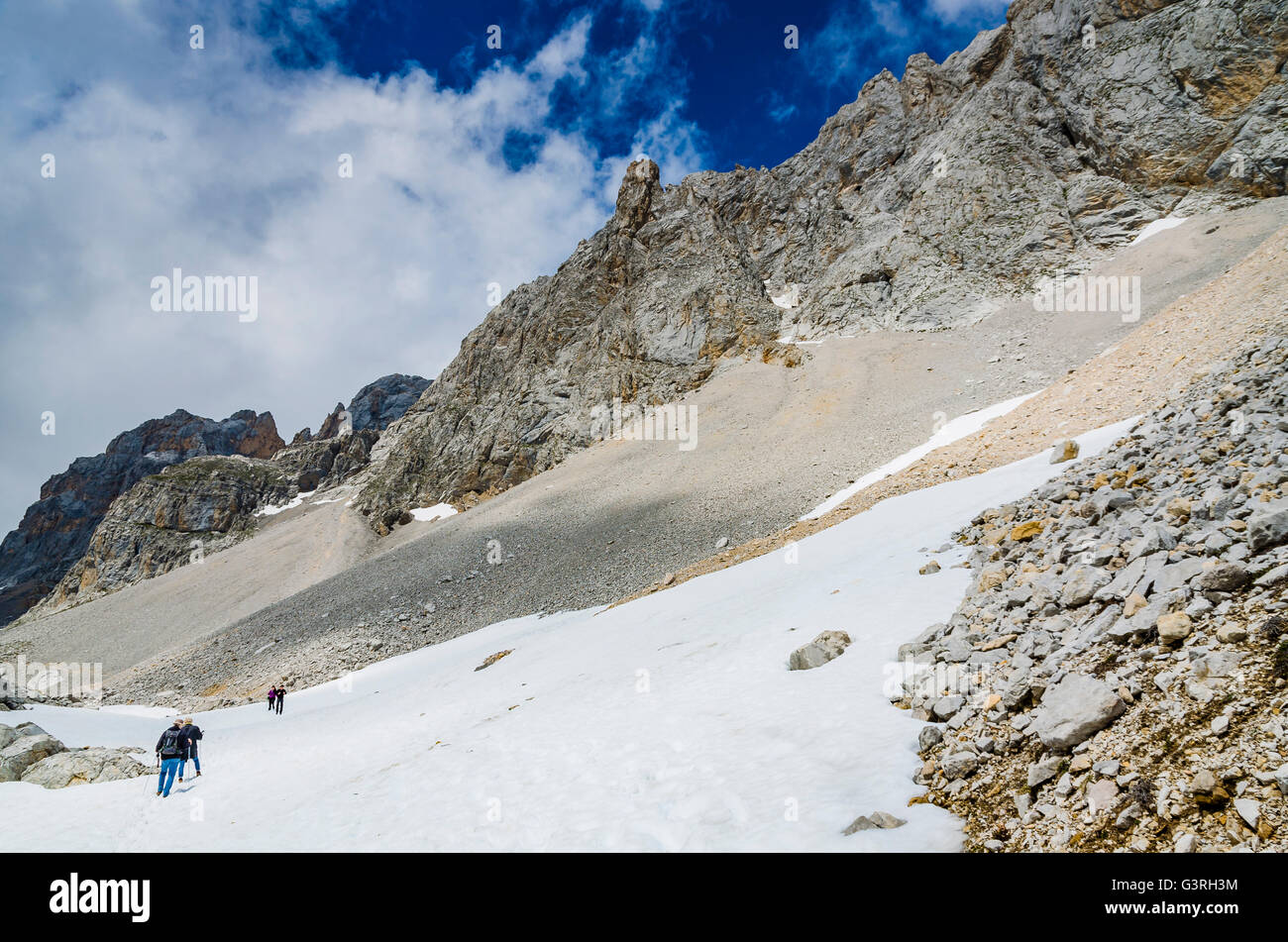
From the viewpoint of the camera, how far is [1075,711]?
175 inches

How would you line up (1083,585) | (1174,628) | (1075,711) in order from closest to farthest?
(1075,711)
(1174,628)
(1083,585)

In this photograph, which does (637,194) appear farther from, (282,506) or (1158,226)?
(282,506)

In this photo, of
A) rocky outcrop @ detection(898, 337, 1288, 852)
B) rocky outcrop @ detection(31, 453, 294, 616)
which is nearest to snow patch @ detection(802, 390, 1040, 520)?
rocky outcrop @ detection(898, 337, 1288, 852)

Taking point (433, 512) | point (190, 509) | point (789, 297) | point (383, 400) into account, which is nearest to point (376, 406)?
point (383, 400)

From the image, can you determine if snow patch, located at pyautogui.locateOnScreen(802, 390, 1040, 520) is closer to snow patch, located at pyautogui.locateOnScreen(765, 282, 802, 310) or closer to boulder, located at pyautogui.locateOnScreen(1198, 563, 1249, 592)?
boulder, located at pyautogui.locateOnScreen(1198, 563, 1249, 592)

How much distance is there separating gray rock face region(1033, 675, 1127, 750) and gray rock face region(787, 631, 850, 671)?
165 inches

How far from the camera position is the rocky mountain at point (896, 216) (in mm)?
52125

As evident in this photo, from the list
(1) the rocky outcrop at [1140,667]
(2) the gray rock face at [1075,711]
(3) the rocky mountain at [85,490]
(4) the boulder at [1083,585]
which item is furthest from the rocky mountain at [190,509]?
(2) the gray rock face at [1075,711]

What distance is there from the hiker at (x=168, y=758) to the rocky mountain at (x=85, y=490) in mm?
188216

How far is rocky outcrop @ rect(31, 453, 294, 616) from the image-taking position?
3888 inches

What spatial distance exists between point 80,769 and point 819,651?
16.6 metres
